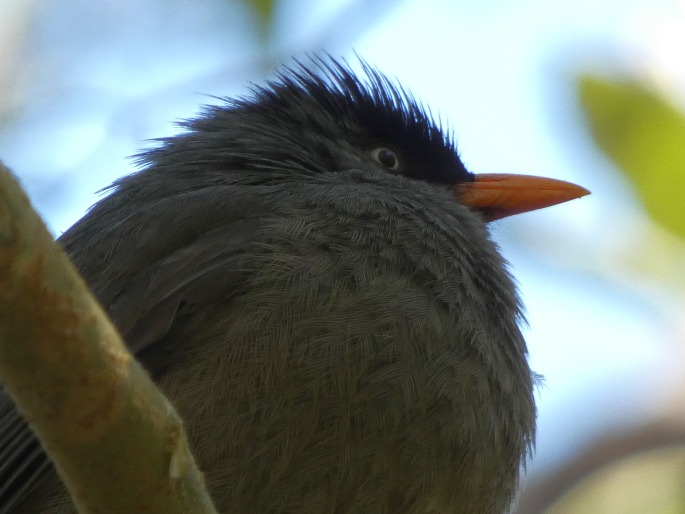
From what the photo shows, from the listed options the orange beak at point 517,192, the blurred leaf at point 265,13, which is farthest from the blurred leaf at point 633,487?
the blurred leaf at point 265,13

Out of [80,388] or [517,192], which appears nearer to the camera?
[80,388]

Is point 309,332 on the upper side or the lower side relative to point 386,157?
lower

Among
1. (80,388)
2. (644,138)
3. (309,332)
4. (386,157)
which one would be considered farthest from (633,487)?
(80,388)

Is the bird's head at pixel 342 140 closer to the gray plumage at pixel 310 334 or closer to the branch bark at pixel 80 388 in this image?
the gray plumage at pixel 310 334

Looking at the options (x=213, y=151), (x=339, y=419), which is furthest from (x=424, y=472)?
(x=213, y=151)

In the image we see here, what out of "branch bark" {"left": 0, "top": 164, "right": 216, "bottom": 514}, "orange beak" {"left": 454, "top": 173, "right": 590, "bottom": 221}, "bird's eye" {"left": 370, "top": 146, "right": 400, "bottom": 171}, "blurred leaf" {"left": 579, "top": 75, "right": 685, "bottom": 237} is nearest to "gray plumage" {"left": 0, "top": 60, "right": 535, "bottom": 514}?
"bird's eye" {"left": 370, "top": 146, "right": 400, "bottom": 171}

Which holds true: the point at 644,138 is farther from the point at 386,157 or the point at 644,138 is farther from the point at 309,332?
the point at 309,332
